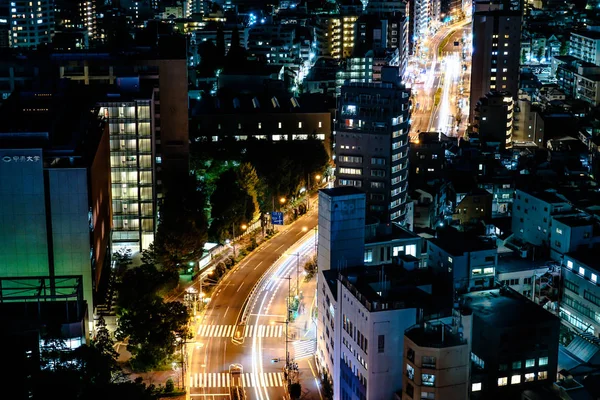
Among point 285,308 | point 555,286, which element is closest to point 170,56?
point 285,308

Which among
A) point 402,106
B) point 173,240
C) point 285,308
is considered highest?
point 402,106

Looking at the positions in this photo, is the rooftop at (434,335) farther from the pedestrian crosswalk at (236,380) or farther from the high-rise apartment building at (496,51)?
the high-rise apartment building at (496,51)

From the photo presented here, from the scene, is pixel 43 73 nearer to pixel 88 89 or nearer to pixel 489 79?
pixel 88 89

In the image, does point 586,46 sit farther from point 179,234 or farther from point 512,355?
point 512,355

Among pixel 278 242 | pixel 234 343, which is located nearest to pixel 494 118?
pixel 278 242

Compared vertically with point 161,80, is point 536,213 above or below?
below

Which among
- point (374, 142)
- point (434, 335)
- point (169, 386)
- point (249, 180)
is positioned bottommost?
point (169, 386)

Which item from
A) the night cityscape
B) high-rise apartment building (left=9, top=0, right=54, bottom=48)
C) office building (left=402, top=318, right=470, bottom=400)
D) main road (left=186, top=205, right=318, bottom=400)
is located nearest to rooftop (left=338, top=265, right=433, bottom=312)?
the night cityscape

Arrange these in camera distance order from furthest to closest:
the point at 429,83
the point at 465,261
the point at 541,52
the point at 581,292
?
the point at 541,52
the point at 429,83
the point at 581,292
the point at 465,261
